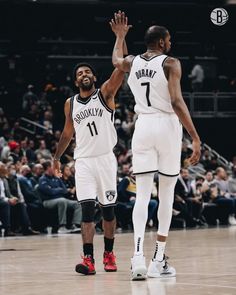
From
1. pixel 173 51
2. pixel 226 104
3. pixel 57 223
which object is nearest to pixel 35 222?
pixel 57 223

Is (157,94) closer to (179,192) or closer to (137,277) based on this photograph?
(137,277)

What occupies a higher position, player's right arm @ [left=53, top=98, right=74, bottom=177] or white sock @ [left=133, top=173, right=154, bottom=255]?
player's right arm @ [left=53, top=98, right=74, bottom=177]

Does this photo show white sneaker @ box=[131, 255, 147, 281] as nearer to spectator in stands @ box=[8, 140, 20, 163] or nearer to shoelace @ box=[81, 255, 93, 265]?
shoelace @ box=[81, 255, 93, 265]

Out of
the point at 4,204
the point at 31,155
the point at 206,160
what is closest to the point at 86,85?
the point at 4,204

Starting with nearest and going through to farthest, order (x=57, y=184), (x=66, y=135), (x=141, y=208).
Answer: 1. (x=141, y=208)
2. (x=66, y=135)
3. (x=57, y=184)

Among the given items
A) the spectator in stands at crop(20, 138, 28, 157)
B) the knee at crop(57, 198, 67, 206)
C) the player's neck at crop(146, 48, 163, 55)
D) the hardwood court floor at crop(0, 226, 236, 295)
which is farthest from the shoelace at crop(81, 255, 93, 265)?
the spectator in stands at crop(20, 138, 28, 157)

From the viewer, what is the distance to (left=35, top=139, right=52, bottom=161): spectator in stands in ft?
70.1

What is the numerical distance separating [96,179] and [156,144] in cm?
116

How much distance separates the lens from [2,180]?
17578mm

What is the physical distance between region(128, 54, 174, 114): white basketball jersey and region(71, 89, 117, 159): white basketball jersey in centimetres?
89

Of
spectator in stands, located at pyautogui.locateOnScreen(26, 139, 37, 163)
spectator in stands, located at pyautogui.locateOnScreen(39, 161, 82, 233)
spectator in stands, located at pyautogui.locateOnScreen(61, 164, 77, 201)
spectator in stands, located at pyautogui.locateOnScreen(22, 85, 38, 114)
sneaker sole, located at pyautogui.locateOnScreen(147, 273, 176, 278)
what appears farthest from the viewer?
spectator in stands, located at pyautogui.locateOnScreen(22, 85, 38, 114)

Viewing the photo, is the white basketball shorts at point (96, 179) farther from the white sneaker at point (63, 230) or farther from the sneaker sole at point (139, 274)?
the white sneaker at point (63, 230)

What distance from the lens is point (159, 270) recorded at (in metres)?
8.77

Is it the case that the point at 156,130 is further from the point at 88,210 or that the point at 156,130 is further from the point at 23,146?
the point at 23,146
